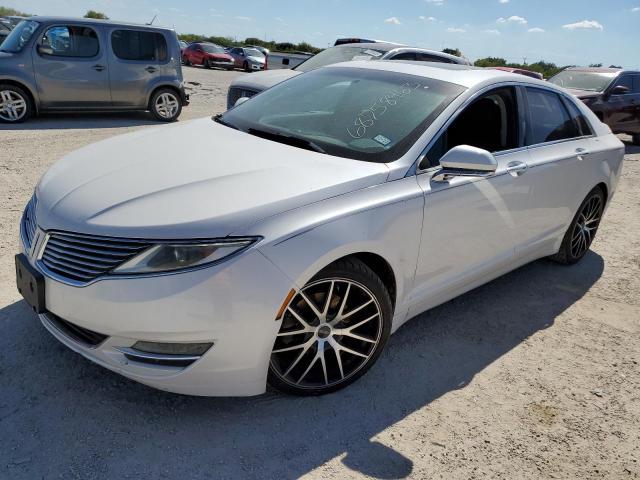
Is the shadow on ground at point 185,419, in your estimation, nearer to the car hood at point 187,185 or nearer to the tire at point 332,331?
the tire at point 332,331

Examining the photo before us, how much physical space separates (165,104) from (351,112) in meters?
8.00

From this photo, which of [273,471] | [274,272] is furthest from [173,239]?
[273,471]

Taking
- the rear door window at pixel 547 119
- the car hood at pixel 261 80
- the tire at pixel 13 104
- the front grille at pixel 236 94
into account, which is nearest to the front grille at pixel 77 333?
the rear door window at pixel 547 119

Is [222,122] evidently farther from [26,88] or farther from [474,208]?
[26,88]

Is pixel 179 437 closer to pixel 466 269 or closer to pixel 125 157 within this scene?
pixel 125 157

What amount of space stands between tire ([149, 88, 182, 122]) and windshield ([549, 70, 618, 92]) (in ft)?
25.5

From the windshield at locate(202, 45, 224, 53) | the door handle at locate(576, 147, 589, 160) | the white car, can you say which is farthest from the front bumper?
the windshield at locate(202, 45, 224, 53)

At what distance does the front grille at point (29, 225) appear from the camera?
266 centimetres

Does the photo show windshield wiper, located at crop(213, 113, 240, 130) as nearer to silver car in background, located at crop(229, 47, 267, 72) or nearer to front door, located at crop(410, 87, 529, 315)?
front door, located at crop(410, 87, 529, 315)

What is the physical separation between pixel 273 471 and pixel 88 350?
3.07ft

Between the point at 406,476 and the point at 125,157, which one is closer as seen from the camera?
the point at 406,476

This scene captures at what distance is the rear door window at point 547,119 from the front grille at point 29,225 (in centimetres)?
306

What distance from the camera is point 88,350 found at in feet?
7.86

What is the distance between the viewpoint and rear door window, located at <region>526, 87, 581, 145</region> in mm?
3897
